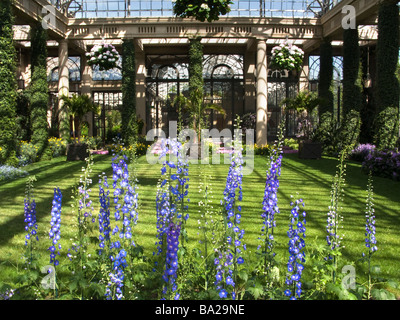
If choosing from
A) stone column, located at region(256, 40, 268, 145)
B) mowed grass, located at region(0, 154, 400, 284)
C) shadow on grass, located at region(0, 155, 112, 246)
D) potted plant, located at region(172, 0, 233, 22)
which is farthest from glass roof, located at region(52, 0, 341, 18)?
potted plant, located at region(172, 0, 233, 22)

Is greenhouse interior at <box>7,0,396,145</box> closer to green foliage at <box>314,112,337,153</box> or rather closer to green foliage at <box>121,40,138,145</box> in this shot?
green foliage at <box>121,40,138,145</box>

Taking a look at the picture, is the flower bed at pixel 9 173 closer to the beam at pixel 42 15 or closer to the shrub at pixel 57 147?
the shrub at pixel 57 147

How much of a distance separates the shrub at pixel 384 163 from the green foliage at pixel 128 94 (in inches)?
366

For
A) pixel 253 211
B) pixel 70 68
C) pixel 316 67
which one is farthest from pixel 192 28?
pixel 253 211

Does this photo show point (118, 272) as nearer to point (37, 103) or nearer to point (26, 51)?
point (37, 103)

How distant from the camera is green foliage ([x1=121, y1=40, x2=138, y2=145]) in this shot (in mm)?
15297

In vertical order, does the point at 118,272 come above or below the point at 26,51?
below

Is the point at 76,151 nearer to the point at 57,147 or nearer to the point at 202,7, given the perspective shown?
the point at 57,147

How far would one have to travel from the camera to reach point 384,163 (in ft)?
A: 29.5

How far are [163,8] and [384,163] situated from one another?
37.5 feet

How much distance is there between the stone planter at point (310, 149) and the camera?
12.4 meters

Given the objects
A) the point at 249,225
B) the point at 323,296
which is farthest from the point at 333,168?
the point at 323,296

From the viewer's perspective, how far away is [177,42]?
17078 mm
